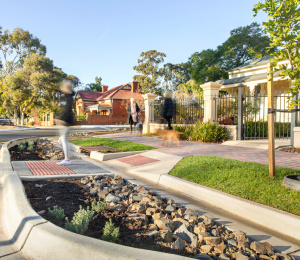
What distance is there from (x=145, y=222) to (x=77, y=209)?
3.27 feet

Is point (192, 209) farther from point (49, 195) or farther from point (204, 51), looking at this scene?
point (204, 51)

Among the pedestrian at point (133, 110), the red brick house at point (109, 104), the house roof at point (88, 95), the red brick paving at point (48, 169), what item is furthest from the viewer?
the house roof at point (88, 95)

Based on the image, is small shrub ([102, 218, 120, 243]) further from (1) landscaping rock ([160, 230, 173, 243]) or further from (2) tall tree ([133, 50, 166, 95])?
(2) tall tree ([133, 50, 166, 95])

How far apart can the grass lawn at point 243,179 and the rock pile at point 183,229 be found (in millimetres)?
909

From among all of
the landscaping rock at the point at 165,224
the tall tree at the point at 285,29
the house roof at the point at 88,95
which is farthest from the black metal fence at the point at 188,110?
the house roof at the point at 88,95

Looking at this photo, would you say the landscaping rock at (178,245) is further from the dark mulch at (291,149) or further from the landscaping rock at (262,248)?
the dark mulch at (291,149)

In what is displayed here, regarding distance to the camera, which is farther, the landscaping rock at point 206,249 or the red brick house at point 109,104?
the red brick house at point 109,104

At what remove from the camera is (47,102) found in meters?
37.9

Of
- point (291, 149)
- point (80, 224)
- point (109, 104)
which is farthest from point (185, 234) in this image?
point (109, 104)

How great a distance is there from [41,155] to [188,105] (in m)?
7.97

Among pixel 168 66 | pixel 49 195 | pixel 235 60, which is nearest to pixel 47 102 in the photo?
pixel 168 66

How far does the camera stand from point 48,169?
5758 millimetres

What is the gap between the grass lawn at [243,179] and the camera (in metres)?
3.68

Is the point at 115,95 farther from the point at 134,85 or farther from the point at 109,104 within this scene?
the point at 134,85
